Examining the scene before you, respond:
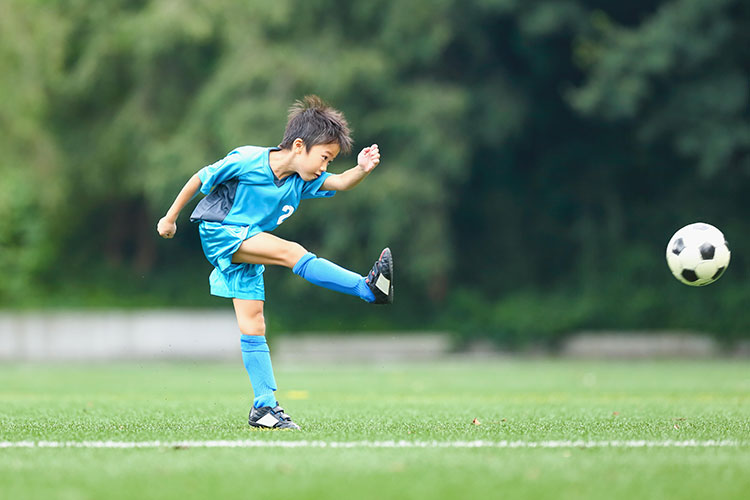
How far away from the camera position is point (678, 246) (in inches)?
298

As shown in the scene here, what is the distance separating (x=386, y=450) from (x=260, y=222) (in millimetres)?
1921

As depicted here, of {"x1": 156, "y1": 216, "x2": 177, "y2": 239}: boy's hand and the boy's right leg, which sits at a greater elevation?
{"x1": 156, "y1": 216, "x2": 177, "y2": 239}: boy's hand

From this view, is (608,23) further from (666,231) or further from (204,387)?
(204,387)

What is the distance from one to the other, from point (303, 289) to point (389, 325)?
3059 mm

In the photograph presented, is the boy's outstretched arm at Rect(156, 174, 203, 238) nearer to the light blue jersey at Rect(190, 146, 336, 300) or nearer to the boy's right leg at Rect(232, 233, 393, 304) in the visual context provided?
the light blue jersey at Rect(190, 146, 336, 300)

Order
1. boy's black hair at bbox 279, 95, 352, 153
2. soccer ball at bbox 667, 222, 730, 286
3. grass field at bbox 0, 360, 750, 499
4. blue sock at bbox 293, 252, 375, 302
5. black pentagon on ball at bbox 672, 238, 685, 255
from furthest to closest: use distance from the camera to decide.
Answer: black pentagon on ball at bbox 672, 238, 685, 255, soccer ball at bbox 667, 222, 730, 286, boy's black hair at bbox 279, 95, 352, 153, blue sock at bbox 293, 252, 375, 302, grass field at bbox 0, 360, 750, 499

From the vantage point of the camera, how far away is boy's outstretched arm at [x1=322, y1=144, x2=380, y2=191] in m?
5.98

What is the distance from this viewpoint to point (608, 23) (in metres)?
22.3

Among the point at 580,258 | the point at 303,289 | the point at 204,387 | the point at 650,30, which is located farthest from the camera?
the point at 580,258

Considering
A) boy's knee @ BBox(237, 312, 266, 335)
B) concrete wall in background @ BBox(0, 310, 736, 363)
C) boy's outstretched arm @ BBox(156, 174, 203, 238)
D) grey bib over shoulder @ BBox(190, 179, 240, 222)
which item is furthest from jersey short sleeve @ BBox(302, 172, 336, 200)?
concrete wall in background @ BBox(0, 310, 736, 363)

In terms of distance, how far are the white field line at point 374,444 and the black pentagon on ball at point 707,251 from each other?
8.62ft

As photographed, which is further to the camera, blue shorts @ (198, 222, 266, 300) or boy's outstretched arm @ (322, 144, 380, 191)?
boy's outstretched arm @ (322, 144, 380, 191)

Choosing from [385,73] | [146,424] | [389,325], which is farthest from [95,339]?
[146,424]

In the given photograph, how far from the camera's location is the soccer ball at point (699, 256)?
724cm
